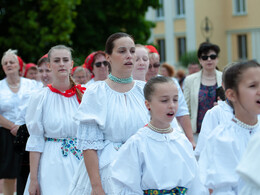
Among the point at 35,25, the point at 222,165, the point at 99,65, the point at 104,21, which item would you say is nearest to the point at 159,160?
the point at 222,165

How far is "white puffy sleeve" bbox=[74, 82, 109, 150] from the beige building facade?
1302 inches

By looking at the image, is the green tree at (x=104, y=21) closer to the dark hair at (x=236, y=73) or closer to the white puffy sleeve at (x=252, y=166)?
the dark hair at (x=236, y=73)

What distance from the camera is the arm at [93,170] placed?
383 cm

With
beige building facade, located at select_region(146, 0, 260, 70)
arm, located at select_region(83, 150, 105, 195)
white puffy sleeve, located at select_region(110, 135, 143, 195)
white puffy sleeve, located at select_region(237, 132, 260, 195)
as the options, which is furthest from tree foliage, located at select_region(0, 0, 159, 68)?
beige building facade, located at select_region(146, 0, 260, 70)

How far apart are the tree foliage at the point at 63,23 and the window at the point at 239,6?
1792 cm

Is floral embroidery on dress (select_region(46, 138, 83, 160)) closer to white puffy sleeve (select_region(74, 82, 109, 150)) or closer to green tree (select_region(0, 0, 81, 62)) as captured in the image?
white puffy sleeve (select_region(74, 82, 109, 150))

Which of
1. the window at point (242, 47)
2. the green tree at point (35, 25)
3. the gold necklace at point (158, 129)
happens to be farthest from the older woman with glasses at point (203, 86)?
the window at point (242, 47)

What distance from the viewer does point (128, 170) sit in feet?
11.6

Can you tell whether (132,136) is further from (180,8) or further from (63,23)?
(180,8)

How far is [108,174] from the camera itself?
153 inches

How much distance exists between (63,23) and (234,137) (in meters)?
14.4

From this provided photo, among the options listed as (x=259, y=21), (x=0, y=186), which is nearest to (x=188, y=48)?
(x=259, y=21)

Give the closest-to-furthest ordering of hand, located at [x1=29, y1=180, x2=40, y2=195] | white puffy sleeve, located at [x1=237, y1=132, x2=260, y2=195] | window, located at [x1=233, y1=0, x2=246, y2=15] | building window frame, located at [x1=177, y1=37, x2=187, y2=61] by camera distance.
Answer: white puffy sleeve, located at [x1=237, y1=132, x2=260, y2=195], hand, located at [x1=29, y1=180, x2=40, y2=195], building window frame, located at [x1=177, y1=37, x2=187, y2=61], window, located at [x1=233, y1=0, x2=246, y2=15]

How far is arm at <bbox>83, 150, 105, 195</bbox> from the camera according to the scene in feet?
12.6
